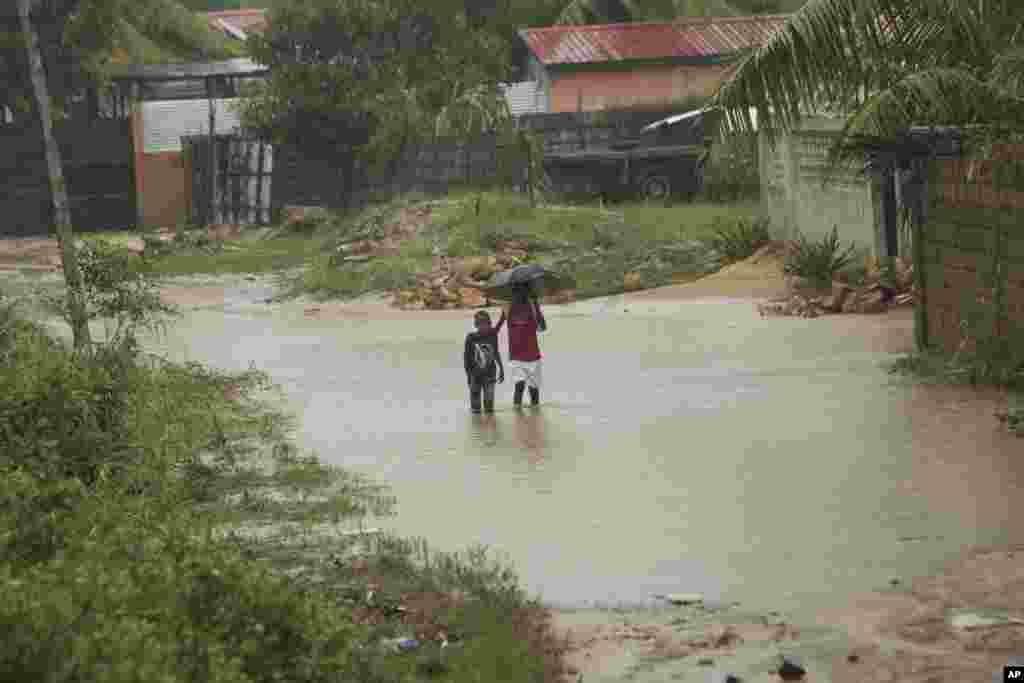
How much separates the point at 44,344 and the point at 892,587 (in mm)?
8436

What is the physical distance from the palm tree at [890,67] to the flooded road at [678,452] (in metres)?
2.37

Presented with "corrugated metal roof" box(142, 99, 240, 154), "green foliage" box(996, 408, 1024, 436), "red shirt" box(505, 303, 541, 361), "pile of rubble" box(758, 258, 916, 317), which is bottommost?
"green foliage" box(996, 408, 1024, 436)

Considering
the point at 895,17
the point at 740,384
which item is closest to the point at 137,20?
the point at 740,384

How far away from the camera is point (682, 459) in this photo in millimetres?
14750

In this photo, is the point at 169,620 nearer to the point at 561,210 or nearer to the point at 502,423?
the point at 502,423

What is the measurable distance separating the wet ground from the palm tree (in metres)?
2.37

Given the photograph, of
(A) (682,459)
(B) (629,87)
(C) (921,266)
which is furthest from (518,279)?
(B) (629,87)

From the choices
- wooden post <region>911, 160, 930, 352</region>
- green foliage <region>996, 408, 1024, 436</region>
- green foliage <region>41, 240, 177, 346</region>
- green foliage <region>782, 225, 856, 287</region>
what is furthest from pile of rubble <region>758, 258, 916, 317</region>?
green foliage <region>41, 240, 177, 346</region>

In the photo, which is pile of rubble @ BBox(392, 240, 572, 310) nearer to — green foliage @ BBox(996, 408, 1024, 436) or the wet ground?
the wet ground

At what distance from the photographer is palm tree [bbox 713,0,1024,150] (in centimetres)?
1186

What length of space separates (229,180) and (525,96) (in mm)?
7127

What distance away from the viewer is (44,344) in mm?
16438

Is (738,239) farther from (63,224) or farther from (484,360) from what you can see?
(63,224)

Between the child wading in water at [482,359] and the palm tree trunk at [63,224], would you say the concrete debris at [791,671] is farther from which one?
the palm tree trunk at [63,224]
